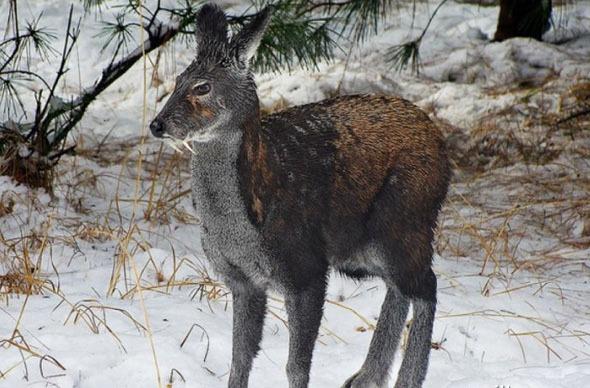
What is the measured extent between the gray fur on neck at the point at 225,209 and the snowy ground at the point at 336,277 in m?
0.42

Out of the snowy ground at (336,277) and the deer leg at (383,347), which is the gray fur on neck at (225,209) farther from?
the deer leg at (383,347)

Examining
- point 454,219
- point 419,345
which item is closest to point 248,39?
point 419,345

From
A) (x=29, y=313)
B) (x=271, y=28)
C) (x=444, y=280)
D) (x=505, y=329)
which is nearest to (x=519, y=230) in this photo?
(x=444, y=280)

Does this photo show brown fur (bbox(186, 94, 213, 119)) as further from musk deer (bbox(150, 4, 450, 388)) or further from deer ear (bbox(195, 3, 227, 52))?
deer ear (bbox(195, 3, 227, 52))

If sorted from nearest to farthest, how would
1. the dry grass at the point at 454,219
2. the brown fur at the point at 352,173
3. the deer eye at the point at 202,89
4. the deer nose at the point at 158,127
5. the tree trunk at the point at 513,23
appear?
the deer nose at the point at 158,127 → the deer eye at the point at 202,89 → the brown fur at the point at 352,173 → the dry grass at the point at 454,219 → the tree trunk at the point at 513,23

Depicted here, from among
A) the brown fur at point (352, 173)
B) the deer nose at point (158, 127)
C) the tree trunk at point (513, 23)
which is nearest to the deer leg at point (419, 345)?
the brown fur at point (352, 173)

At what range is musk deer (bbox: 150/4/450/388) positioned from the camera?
2.92m

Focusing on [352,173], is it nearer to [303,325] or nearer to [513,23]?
[303,325]

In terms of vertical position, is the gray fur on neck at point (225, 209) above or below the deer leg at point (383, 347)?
above

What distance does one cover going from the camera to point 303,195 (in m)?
3.12

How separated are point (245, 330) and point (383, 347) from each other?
61cm

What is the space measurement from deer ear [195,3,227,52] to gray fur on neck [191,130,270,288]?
29cm

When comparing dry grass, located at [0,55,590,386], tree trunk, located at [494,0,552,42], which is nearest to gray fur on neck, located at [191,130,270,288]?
dry grass, located at [0,55,590,386]

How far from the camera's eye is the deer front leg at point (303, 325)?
10.1 feet
